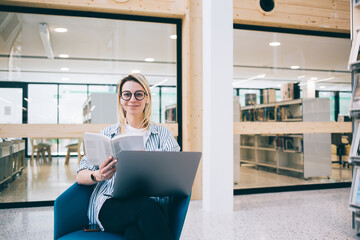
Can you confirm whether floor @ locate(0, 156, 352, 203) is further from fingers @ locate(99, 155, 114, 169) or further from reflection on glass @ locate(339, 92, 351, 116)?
reflection on glass @ locate(339, 92, 351, 116)

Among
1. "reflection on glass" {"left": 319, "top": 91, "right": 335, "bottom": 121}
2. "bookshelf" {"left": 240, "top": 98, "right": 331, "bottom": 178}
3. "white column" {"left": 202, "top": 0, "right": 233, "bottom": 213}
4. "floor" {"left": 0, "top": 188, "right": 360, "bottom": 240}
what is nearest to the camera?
"floor" {"left": 0, "top": 188, "right": 360, "bottom": 240}

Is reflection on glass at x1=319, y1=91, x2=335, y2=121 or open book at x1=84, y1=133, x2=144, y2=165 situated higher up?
reflection on glass at x1=319, y1=91, x2=335, y2=121

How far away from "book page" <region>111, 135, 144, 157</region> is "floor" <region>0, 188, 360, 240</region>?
1.52 m

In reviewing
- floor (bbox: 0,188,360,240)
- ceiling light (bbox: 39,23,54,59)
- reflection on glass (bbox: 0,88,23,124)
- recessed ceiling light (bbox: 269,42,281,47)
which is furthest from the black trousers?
recessed ceiling light (bbox: 269,42,281,47)

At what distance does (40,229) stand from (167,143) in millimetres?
1835

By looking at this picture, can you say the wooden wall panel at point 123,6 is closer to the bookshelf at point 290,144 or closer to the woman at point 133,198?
the bookshelf at point 290,144

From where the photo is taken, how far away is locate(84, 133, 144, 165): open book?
1429mm

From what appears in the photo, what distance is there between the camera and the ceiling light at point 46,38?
3.72 m

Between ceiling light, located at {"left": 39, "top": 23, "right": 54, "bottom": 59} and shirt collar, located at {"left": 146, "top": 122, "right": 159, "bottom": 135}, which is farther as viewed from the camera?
ceiling light, located at {"left": 39, "top": 23, "right": 54, "bottom": 59}

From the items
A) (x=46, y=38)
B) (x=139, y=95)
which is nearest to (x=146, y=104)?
(x=139, y=95)

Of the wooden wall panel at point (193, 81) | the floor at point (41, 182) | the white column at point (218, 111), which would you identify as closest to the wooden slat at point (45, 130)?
the floor at point (41, 182)

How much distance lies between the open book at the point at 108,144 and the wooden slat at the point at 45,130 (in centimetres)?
239

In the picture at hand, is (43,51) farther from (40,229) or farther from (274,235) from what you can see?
(274,235)

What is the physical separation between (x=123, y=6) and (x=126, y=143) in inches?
113
